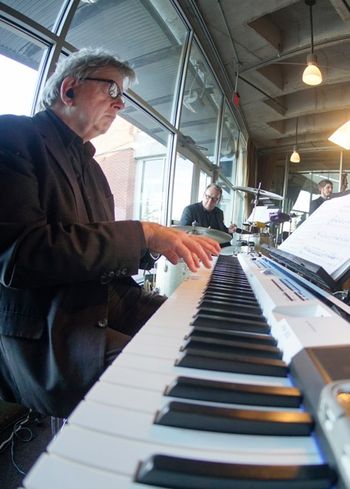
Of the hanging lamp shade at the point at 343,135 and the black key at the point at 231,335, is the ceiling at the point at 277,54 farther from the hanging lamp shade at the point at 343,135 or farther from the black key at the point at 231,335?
the black key at the point at 231,335

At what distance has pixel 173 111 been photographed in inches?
133

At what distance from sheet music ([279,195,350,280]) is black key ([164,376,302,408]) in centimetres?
40

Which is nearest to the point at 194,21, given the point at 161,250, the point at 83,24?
the point at 83,24

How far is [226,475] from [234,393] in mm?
101

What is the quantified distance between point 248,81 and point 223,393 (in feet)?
17.3

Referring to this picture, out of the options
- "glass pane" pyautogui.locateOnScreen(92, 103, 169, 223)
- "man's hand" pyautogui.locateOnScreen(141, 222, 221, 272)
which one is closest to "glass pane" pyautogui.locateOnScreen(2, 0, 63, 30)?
"glass pane" pyautogui.locateOnScreen(92, 103, 169, 223)

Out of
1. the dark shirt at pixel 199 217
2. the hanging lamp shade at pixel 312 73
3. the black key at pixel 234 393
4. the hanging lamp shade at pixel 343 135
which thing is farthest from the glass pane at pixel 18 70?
the hanging lamp shade at pixel 312 73

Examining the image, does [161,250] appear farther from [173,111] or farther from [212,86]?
[212,86]

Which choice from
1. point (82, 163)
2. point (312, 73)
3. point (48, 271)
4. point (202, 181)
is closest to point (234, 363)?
point (48, 271)

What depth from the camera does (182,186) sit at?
4.06 meters

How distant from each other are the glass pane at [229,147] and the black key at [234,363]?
528 centimetres

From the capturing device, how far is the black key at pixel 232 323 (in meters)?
0.56

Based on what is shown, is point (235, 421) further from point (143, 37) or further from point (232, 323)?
point (143, 37)

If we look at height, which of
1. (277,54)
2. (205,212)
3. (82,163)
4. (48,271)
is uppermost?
(277,54)
